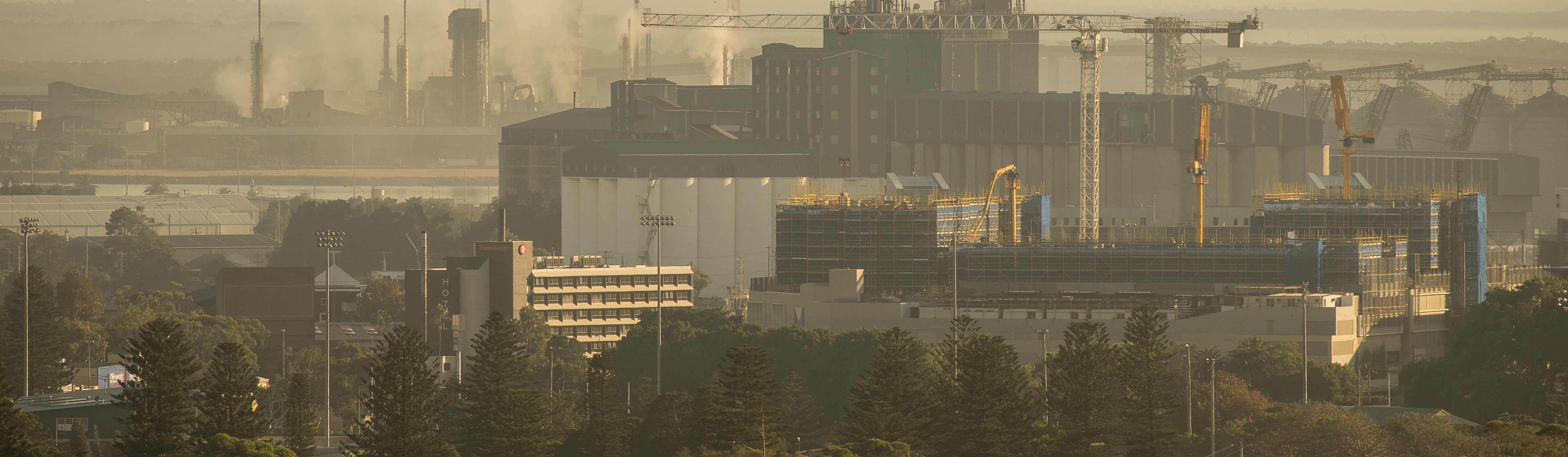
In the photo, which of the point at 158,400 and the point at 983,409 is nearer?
the point at 158,400

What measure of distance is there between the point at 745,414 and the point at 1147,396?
18828 millimetres

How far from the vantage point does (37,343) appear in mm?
135125

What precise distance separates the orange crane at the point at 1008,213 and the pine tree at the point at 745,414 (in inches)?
3247

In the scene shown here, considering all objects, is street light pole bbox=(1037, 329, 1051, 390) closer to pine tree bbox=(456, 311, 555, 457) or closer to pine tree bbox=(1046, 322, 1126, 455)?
pine tree bbox=(1046, 322, 1126, 455)

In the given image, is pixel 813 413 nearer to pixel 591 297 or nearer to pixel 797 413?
pixel 797 413

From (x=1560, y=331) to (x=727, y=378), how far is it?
47.4 m

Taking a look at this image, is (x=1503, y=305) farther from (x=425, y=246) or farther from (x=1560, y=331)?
(x=425, y=246)

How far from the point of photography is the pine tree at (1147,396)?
3762 inches

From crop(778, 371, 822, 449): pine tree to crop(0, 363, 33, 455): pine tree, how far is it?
35571 mm

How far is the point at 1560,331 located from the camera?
119438mm

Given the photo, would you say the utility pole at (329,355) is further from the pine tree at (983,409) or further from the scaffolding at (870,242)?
the scaffolding at (870,242)

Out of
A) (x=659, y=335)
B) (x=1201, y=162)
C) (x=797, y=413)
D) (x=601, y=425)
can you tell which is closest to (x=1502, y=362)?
(x=797, y=413)

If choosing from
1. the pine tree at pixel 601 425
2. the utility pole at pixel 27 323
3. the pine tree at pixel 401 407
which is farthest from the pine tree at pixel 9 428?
the utility pole at pixel 27 323

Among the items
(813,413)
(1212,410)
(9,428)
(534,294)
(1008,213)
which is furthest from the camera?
(1008,213)
